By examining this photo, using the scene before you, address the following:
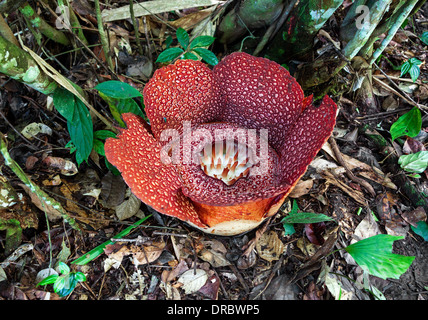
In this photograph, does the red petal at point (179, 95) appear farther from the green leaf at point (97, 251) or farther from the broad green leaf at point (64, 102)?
the green leaf at point (97, 251)

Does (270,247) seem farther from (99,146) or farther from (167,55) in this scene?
(167,55)

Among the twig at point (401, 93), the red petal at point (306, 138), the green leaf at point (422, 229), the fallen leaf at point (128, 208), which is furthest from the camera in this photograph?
the twig at point (401, 93)

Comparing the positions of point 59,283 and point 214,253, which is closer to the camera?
point 59,283

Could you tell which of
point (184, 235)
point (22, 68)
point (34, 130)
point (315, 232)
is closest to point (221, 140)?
point (184, 235)

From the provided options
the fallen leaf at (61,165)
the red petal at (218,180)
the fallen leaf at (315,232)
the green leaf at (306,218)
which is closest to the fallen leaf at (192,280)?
the red petal at (218,180)

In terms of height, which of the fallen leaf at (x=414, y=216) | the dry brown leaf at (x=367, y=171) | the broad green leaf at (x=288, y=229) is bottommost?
the broad green leaf at (x=288, y=229)

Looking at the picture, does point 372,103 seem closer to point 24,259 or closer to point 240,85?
point 240,85

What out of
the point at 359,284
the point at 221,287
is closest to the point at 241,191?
the point at 221,287
